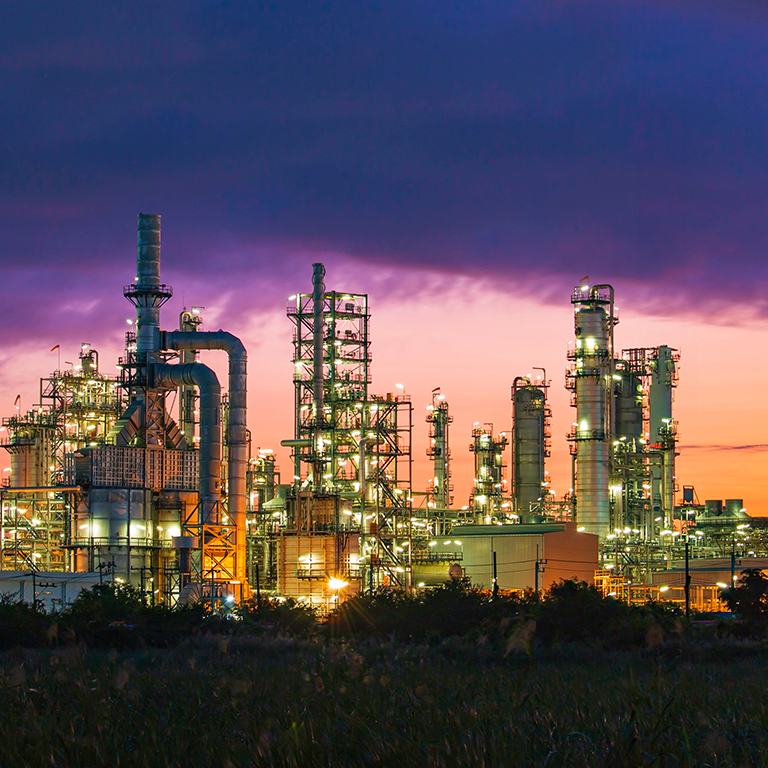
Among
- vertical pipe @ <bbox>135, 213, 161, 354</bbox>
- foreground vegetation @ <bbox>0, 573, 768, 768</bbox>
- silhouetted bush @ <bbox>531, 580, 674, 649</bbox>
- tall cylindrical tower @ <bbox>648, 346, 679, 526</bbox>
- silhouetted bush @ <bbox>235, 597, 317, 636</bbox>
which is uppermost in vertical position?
vertical pipe @ <bbox>135, 213, 161, 354</bbox>

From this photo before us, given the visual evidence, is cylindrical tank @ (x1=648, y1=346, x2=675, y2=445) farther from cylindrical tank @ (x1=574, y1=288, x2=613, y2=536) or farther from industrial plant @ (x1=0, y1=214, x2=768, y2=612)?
cylindrical tank @ (x1=574, y1=288, x2=613, y2=536)

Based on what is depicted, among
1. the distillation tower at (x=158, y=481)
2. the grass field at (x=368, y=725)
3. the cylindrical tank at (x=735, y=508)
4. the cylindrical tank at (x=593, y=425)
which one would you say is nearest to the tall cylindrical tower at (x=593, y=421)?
the cylindrical tank at (x=593, y=425)

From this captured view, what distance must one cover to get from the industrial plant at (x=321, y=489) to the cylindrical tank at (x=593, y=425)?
5.1 inches

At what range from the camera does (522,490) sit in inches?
3671

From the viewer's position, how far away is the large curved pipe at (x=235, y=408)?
62625 millimetres

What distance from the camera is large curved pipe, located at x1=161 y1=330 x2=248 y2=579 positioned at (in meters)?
62.6

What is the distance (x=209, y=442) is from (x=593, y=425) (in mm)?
26558

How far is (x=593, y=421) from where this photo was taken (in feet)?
249

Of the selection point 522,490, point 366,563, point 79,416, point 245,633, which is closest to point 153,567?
point 366,563

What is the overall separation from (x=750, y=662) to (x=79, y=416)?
237ft

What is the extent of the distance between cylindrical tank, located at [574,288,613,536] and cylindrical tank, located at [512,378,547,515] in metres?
→ 15.7

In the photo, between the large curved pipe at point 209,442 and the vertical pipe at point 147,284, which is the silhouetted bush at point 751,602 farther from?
the vertical pipe at point 147,284

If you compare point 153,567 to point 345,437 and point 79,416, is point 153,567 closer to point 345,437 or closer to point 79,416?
point 345,437

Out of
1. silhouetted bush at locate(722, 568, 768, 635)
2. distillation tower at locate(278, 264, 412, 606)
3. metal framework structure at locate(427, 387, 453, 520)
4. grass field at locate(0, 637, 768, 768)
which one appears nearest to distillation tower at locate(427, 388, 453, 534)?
metal framework structure at locate(427, 387, 453, 520)
